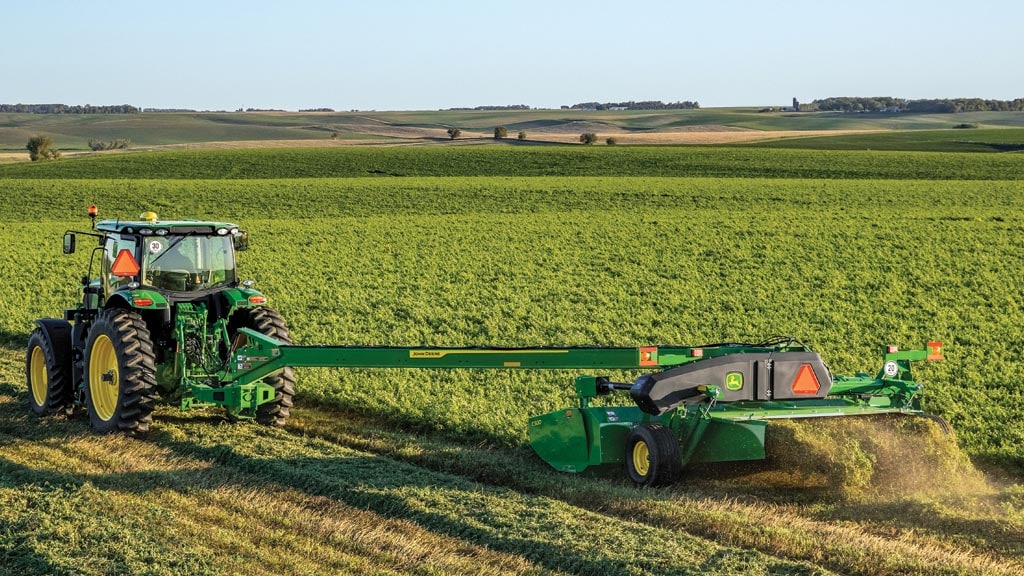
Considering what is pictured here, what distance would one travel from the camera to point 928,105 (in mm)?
145625

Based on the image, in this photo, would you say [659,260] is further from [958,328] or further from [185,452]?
[185,452]

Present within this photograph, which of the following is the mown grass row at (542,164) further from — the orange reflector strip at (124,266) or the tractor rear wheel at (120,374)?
the tractor rear wheel at (120,374)

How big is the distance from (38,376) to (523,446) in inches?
220

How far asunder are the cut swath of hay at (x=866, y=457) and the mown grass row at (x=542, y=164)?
153 feet

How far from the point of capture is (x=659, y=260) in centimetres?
2595

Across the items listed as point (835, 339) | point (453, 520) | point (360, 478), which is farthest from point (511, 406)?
point (835, 339)

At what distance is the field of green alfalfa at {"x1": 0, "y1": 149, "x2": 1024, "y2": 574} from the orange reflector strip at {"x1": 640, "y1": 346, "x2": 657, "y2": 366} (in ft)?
3.45

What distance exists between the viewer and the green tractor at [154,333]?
413 inches

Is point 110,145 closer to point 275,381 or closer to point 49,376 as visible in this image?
point 49,376

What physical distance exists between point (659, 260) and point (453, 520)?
18.6 metres

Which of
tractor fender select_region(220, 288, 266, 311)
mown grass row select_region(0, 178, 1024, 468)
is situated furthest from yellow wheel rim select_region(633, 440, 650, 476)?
tractor fender select_region(220, 288, 266, 311)

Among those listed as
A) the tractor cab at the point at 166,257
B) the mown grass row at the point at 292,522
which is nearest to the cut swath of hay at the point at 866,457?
the mown grass row at the point at 292,522

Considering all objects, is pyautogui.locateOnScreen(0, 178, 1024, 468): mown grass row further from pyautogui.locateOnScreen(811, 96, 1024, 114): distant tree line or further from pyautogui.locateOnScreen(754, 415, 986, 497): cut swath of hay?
pyautogui.locateOnScreen(811, 96, 1024, 114): distant tree line

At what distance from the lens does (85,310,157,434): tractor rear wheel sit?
10.4 meters
